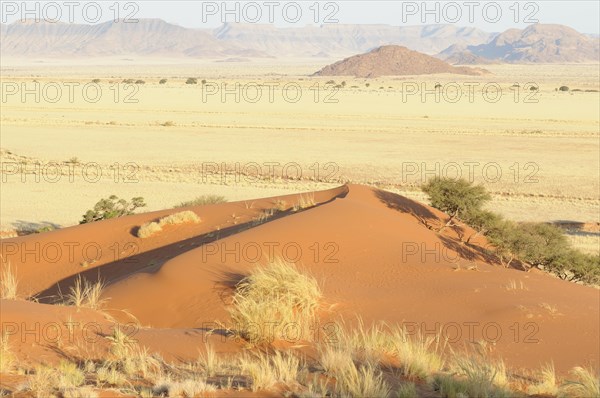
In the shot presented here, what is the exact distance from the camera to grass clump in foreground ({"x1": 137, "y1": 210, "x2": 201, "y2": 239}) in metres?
16.0

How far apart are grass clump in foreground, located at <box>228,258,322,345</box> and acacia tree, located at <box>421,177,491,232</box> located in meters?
7.67

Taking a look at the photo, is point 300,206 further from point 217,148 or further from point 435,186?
point 217,148

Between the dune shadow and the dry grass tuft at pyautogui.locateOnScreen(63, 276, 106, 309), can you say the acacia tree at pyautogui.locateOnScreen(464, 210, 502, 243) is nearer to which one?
the dune shadow

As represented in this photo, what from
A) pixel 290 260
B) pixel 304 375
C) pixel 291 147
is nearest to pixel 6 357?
pixel 304 375

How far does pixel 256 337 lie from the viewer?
877 centimetres

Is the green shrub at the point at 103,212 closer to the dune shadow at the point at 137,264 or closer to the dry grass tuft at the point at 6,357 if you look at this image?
the dune shadow at the point at 137,264

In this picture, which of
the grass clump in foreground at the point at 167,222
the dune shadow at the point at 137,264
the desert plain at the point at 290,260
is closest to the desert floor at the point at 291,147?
the desert plain at the point at 290,260

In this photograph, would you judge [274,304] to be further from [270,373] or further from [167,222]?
[167,222]

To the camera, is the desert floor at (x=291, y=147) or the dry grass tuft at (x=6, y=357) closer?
the dry grass tuft at (x=6, y=357)

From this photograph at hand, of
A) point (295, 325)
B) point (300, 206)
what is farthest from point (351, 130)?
point (295, 325)

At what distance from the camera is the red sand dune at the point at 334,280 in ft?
31.4

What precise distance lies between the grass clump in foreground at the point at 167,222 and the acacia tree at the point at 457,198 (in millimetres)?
5395

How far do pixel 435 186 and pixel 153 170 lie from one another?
19.3 meters

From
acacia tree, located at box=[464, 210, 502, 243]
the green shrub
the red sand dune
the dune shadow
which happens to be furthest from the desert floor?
the dune shadow
